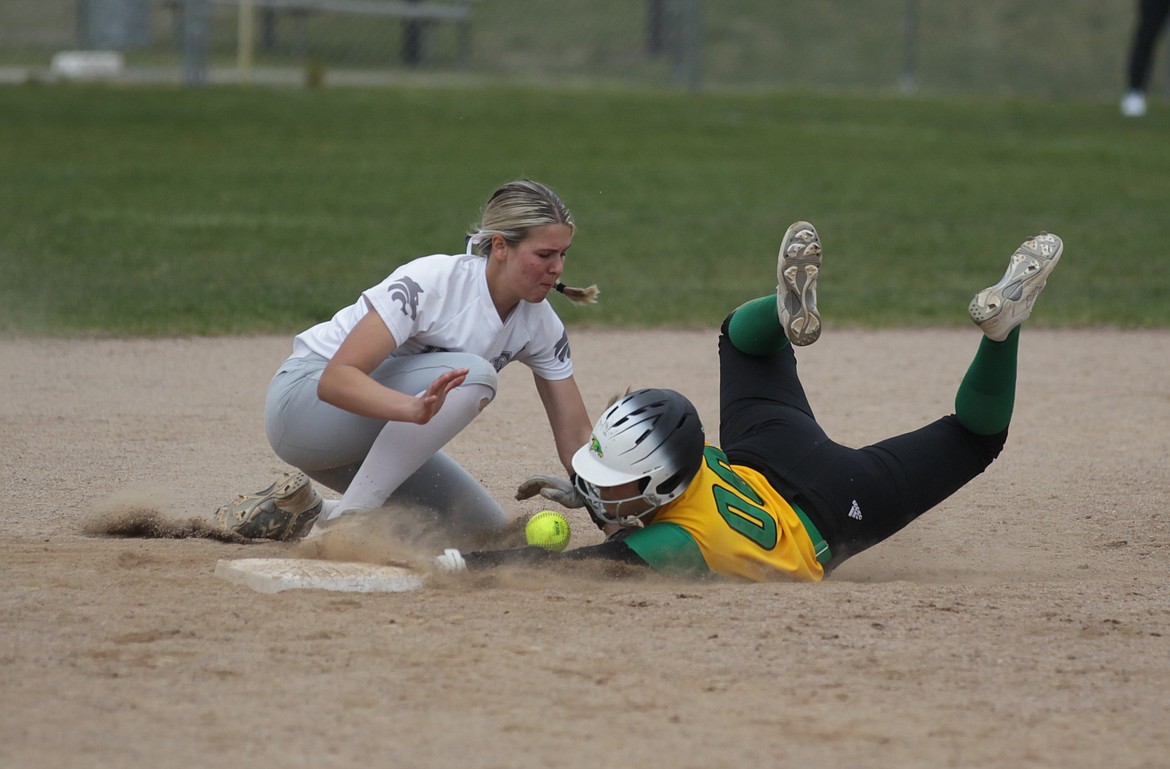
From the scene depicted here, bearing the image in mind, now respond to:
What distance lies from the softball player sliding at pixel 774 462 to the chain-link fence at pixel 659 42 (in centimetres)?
Answer: 1939

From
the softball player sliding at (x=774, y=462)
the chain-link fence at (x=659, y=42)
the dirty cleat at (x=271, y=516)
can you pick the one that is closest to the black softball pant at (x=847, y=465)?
the softball player sliding at (x=774, y=462)

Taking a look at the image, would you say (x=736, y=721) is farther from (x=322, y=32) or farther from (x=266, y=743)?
(x=322, y=32)

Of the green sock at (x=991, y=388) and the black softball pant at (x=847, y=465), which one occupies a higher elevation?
the green sock at (x=991, y=388)

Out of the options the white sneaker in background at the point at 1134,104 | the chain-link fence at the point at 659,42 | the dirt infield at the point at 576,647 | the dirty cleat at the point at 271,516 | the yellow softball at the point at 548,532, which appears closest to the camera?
the dirt infield at the point at 576,647

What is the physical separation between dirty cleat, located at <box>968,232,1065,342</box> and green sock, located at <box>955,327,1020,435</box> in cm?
4

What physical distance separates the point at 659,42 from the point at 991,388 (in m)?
21.3

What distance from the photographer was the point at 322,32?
2530 cm

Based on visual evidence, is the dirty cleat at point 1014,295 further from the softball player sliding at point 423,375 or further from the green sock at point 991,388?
the softball player sliding at point 423,375

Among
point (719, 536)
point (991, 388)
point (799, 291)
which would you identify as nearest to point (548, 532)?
point (719, 536)

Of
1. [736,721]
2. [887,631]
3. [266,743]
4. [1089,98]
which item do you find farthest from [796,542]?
[1089,98]

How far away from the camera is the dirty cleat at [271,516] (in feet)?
15.1

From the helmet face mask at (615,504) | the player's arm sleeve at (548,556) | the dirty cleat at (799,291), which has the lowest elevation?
the player's arm sleeve at (548,556)

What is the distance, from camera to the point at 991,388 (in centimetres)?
444

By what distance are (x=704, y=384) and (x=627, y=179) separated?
24.0 ft
